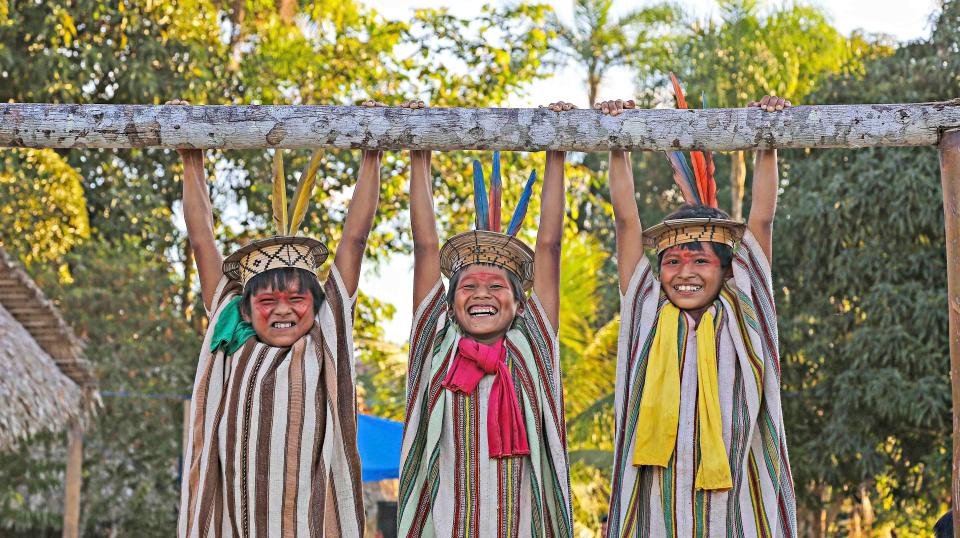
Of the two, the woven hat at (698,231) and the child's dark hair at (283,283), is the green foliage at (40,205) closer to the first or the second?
the child's dark hair at (283,283)

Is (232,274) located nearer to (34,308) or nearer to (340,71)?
(34,308)

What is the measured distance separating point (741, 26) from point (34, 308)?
387 inches

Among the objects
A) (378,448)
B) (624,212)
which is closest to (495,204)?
(624,212)

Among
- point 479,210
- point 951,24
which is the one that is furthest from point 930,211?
point 479,210

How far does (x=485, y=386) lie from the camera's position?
15.3ft

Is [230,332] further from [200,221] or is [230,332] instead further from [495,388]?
[495,388]

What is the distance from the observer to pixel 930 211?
1199 centimetres

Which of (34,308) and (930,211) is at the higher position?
(930,211)

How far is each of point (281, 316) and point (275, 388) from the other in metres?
0.26

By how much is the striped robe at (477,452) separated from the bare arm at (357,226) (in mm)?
276

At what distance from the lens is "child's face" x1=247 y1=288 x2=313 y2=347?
15.4 feet

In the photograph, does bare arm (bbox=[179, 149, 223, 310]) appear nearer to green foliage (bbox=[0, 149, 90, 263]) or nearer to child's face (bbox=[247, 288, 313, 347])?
child's face (bbox=[247, 288, 313, 347])

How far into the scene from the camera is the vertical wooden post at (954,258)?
4648 mm

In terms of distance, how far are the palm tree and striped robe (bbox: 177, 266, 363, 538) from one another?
1634 centimetres
